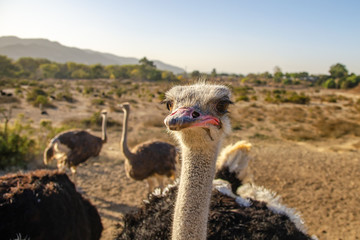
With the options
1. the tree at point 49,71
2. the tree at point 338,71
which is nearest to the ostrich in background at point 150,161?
the tree at point 49,71

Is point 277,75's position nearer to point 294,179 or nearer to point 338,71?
point 338,71

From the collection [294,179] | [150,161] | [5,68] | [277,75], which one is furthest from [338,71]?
[5,68]

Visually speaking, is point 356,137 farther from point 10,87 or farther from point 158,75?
point 158,75

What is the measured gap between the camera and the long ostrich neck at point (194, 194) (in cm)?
122

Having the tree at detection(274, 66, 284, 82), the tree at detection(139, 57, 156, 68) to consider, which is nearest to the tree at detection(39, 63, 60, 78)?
the tree at detection(139, 57, 156, 68)

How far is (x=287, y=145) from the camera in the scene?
8.02 metres

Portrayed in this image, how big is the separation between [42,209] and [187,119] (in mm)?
1569

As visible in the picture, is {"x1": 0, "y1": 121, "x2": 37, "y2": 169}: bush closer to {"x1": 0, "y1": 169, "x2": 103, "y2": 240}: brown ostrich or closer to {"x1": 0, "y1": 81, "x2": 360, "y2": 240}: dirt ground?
{"x1": 0, "y1": 81, "x2": 360, "y2": 240}: dirt ground

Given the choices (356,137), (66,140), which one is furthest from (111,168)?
(356,137)

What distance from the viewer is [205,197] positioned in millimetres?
1266

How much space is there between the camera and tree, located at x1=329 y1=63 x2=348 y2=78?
157 feet

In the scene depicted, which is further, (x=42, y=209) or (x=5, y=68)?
(x=5, y=68)

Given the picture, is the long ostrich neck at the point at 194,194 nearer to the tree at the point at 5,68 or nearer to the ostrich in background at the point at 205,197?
the ostrich in background at the point at 205,197

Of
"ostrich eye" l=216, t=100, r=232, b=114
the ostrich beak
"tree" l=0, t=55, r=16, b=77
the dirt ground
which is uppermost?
"tree" l=0, t=55, r=16, b=77
